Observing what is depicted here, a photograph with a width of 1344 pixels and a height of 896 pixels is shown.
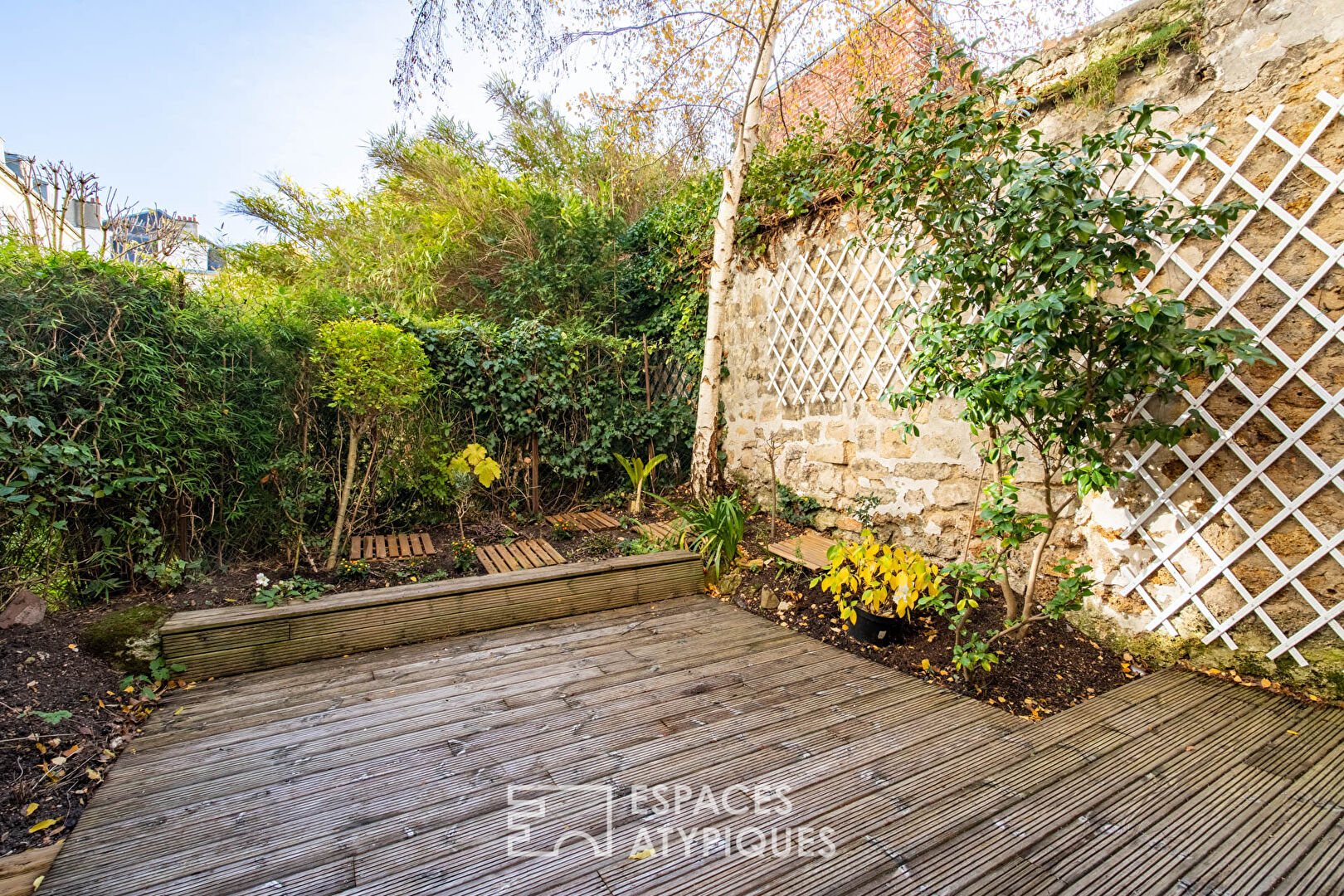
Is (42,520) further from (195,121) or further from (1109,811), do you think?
(195,121)

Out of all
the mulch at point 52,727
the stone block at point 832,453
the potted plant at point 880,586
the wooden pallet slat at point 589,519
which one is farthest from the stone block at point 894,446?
the mulch at point 52,727

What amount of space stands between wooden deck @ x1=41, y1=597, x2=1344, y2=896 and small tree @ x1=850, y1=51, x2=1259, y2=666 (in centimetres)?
58

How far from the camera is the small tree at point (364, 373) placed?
106 inches

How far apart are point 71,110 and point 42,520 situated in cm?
296

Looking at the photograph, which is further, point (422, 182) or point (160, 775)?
point (422, 182)

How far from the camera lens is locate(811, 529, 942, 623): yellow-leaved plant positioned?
2246 mm

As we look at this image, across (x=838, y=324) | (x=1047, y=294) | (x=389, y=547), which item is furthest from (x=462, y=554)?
(x=1047, y=294)

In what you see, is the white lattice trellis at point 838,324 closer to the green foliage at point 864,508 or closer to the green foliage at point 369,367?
the green foliage at point 864,508

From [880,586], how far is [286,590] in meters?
2.50

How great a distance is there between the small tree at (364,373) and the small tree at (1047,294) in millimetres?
2343

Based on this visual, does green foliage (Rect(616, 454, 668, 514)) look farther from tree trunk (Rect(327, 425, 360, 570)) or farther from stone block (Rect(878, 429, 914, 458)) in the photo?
tree trunk (Rect(327, 425, 360, 570))

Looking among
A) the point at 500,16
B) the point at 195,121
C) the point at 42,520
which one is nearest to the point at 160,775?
the point at 42,520

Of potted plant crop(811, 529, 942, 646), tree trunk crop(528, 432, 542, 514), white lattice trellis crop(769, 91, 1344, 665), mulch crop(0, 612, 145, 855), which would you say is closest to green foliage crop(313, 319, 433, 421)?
tree trunk crop(528, 432, 542, 514)

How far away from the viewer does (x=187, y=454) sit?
2508 millimetres
